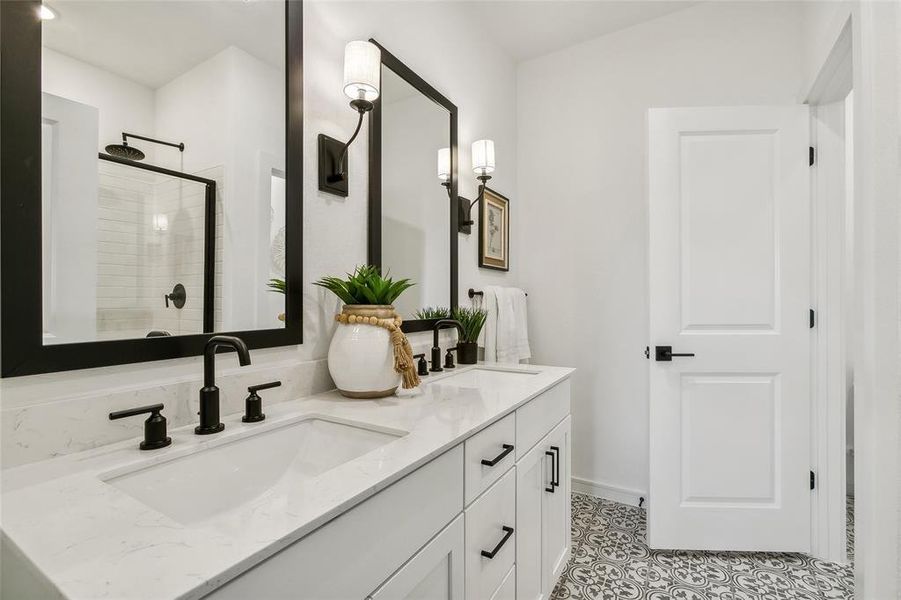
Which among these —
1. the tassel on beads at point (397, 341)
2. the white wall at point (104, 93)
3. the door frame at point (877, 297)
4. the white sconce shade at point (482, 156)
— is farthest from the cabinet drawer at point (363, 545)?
the white sconce shade at point (482, 156)

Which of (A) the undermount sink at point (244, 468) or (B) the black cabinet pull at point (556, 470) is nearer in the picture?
(A) the undermount sink at point (244, 468)

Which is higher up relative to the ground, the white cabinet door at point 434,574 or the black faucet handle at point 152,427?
the black faucet handle at point 152,427

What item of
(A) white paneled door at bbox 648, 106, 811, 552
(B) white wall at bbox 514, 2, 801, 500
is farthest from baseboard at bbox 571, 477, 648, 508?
(A) white paneled door at bbox 648, 106, 811, 552

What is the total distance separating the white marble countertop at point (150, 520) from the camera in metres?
0.42

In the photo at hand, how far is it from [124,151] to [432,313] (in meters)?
1.15

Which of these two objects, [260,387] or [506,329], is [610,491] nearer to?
[506,329]

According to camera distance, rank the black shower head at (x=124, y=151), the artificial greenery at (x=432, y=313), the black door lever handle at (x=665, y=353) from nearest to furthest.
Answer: the black shower head at (x=124, y=151) < the artificial greenery at (x=432, y=313) < the black door lever handle at (x=665, y=353)

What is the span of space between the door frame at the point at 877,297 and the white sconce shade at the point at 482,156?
4.08 ft

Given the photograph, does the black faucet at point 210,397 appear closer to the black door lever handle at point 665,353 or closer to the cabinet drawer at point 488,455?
the cabinet drawer at point 488,455

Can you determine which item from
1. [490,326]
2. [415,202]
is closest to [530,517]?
[490,326]

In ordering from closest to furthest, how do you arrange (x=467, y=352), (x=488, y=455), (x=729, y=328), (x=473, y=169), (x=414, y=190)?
(x=488, y=455)
(x=414, y=190)
(x=467, y=352)
(x=729, y=328)
(x=473, y=169)

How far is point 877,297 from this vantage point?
1085mm

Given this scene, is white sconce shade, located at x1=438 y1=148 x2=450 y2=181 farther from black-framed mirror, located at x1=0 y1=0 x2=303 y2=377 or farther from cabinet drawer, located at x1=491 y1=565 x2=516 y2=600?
cabinet drawer, located at x1=491 y1=565 x2=516 y2=600

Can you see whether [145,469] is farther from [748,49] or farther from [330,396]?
[748,49]
